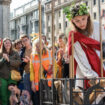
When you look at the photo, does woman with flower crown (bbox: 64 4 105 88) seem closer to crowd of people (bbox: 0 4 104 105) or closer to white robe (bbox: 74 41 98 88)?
white robe (bbox: 74 41 98 88)

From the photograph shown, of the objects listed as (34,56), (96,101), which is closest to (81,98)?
(96,101)

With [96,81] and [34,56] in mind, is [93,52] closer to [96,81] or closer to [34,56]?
[96,81]

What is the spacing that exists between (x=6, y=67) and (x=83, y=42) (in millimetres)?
2809

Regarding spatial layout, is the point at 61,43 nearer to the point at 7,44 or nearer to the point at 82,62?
the point at 7,44

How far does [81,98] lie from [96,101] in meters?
0.22

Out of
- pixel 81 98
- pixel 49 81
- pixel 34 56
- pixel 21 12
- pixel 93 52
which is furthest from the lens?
pixel 21 12

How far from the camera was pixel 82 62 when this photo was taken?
4.65m

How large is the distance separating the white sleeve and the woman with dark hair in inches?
101

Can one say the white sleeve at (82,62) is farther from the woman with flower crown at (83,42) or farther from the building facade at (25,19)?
the building facade at (25,19)

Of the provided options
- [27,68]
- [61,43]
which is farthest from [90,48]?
[27,68]

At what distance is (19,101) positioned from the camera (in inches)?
285

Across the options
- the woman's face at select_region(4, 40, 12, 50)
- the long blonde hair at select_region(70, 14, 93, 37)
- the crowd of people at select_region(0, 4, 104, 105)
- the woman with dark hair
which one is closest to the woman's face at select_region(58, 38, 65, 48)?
the crowd of people at select_region(0, 4, 104, 105)

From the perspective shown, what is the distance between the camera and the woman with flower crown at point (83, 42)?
4.61 meters

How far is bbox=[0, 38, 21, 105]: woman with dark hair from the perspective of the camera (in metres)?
7.14
